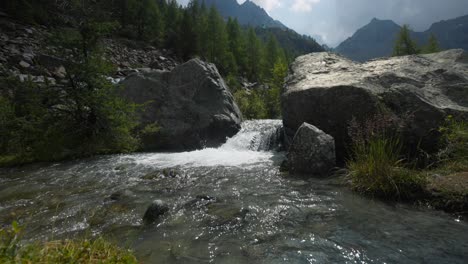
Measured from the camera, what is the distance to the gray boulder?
6905mm

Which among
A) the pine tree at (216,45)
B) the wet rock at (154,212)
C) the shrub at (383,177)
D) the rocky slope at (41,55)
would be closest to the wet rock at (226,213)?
the wet rock at (154,212)

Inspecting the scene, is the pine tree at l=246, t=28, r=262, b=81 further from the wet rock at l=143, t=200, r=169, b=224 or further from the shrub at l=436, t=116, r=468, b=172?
the wet rock at l=143, t=200, r=169, b=224

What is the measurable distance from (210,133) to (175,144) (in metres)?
1.74

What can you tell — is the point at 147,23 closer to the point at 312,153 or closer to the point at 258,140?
the point at 258,140

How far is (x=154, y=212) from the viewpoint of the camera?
4.55 metres

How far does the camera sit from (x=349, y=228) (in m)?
3.96


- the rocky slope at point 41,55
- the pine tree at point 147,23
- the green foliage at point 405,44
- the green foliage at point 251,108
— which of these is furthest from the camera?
the pine tree at point 147,23

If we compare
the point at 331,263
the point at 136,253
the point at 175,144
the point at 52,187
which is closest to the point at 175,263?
the point at 136,253

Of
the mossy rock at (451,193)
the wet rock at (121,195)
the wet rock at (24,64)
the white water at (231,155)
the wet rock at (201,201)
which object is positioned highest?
the wet rock at (24,64)

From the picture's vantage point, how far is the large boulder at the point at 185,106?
12415 millimetres

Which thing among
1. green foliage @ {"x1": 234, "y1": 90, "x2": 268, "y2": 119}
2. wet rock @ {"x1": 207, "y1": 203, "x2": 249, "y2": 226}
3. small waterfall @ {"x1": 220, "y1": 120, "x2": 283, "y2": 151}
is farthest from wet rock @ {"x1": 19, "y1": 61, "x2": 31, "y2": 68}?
wet rock @ {"x1": 207, "y1": 203, "x2": 249, "y2": 226}

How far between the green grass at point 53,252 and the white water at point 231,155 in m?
6.18

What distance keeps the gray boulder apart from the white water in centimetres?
207

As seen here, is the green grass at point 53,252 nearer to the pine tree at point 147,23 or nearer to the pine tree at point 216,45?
the pine tree at point 216,45
